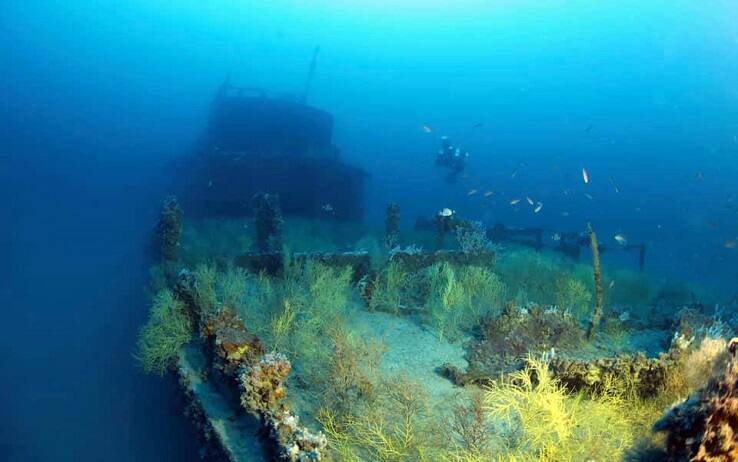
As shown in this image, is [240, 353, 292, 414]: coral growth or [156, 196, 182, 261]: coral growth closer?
[240, 353, 292, 414]: coral growth

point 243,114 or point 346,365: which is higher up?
point 243,114

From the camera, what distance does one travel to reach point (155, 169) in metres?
58.8

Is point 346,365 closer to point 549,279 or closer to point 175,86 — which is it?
point 549,279

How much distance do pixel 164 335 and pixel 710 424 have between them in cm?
682

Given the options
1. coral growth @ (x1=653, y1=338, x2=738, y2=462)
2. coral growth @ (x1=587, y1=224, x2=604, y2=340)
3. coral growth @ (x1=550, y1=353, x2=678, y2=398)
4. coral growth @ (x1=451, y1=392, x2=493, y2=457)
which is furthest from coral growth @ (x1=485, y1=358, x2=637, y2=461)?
coral growth @ (x1=587, y1=224, x2=604, y2=340)

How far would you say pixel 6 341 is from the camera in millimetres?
12344

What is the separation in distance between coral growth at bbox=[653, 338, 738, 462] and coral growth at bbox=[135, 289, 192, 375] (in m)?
6.26

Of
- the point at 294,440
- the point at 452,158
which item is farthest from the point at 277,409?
the point at 452,158

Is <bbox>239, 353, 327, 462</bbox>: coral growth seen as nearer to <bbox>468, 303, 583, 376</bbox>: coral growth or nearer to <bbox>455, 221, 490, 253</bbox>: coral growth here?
<bbox>468, 303, 583, 376</bbox>: coral growth

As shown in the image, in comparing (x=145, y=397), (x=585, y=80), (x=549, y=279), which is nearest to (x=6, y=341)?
(x=145, y=397)

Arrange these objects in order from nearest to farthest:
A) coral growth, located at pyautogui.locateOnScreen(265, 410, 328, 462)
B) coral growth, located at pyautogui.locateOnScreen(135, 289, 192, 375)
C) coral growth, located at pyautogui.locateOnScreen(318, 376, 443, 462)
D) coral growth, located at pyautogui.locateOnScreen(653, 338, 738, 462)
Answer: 1. coral growth, located at pyautogui.locateOnScreen(653, 338, 738, 462)
2. coral growth, located at pyautogui.locateOnScreen(265, 410, 328, 462)
3. coral growth, located at pyautogui.locateOnScreen(318, 376, 443, 462)
4. coral growth, located at pyautogui.locateOnScreen(135, 289, 192, 375)

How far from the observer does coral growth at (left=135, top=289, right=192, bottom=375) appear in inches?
270

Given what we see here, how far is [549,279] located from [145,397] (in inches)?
411

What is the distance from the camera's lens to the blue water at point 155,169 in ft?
33.7
